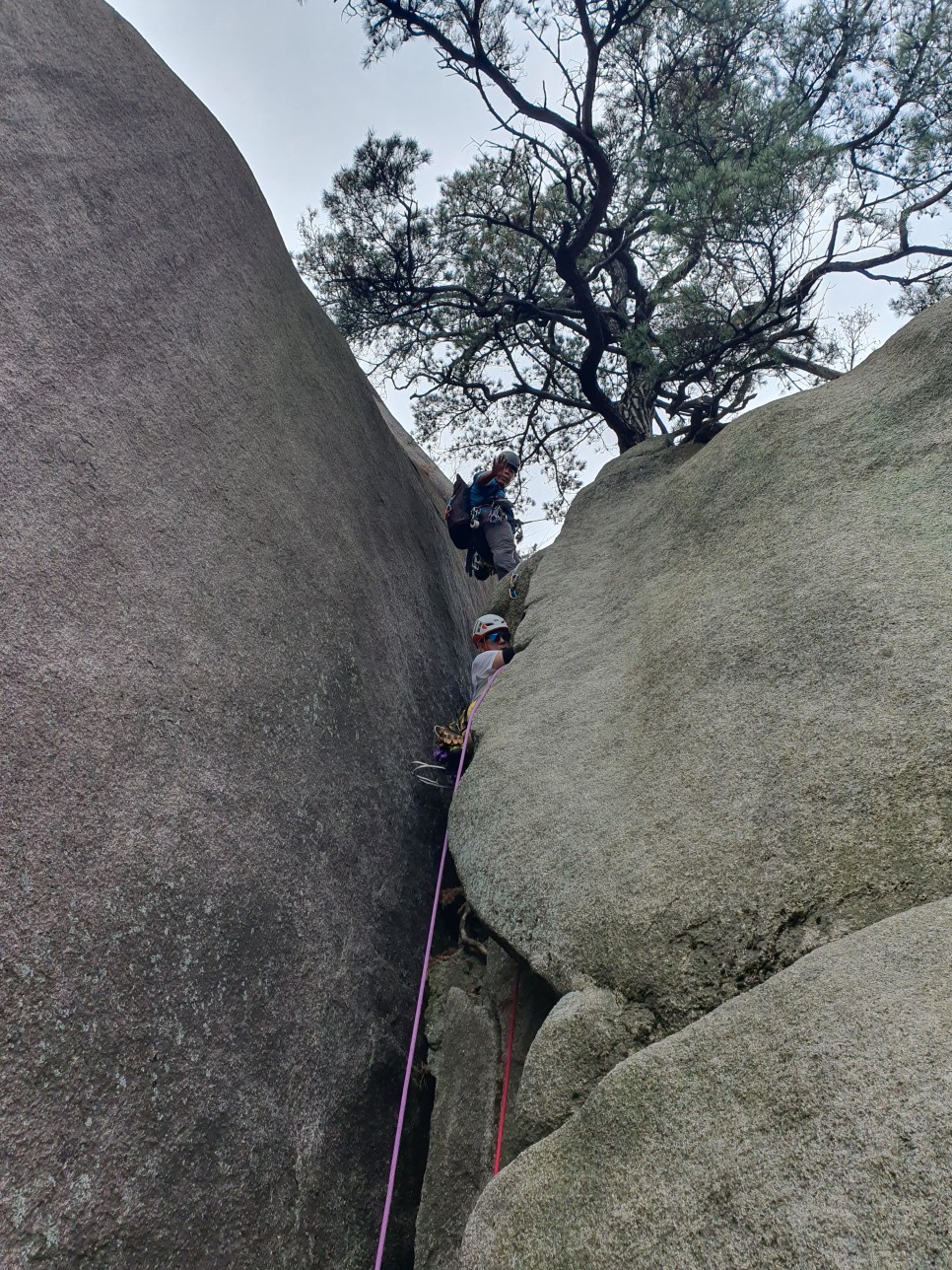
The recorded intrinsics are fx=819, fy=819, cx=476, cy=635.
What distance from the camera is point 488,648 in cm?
703

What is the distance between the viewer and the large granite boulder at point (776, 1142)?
1864 mm

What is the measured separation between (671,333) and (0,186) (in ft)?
17.8

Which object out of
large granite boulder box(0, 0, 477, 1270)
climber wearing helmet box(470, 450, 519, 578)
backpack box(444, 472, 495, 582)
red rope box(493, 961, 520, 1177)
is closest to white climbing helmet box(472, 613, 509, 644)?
large granite boulder box(0, 0, 477, 1270)

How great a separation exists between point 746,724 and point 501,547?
16.7 ft

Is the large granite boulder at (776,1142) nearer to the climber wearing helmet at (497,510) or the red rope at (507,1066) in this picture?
the red rope at (507,1066)

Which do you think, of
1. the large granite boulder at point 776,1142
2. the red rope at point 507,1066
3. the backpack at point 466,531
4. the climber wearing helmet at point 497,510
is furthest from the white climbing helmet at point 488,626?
the large granite boulder at point 776,1142

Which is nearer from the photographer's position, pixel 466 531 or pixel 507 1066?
pixel 507 1066

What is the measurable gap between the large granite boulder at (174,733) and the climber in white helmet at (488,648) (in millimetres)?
387

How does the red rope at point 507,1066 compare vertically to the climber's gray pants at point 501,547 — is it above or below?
below

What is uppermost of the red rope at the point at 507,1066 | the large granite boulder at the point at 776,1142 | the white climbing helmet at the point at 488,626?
the white climbing helmet at the point at 488,626

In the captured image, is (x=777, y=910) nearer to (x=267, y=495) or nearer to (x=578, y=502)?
(x=267, y=495)

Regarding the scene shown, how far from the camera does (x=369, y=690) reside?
16.8ft

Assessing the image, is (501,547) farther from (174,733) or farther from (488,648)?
(174,733)

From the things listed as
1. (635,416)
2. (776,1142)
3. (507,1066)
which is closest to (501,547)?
(635,416)
